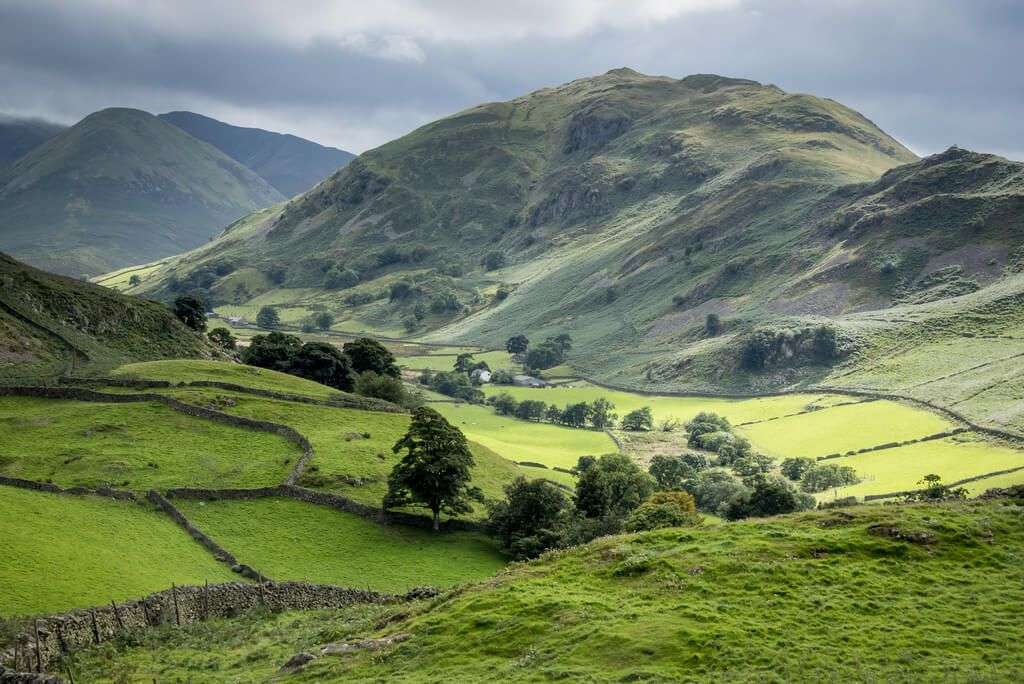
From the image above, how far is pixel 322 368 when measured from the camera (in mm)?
129000

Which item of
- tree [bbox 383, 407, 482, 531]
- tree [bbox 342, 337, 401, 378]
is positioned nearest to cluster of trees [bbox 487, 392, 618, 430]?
tree [bbox 342, 337, 401, 378]

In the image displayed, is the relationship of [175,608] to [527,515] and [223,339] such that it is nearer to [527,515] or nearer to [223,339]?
[527,515]

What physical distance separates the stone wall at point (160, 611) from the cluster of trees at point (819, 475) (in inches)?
3074

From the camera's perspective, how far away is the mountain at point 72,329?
337 feet

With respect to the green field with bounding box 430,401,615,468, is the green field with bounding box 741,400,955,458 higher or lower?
higher

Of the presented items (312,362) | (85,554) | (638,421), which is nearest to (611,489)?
(85,554)

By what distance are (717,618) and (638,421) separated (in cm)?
14244

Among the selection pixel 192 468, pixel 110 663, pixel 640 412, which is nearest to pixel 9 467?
pixel 192 468

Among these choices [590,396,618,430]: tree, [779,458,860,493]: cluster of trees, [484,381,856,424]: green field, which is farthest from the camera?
[590,396,618,430]: tree

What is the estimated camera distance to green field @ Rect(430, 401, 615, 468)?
130000mm

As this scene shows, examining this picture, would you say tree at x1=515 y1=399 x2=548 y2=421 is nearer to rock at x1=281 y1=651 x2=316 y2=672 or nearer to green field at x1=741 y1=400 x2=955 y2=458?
green field at x1=741 y1=400 x2=955 y2=458

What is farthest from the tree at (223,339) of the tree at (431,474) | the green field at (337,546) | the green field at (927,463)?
the green field at (927,463)

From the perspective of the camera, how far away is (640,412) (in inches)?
6914

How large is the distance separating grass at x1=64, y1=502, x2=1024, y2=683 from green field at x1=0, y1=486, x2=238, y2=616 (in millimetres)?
4914
